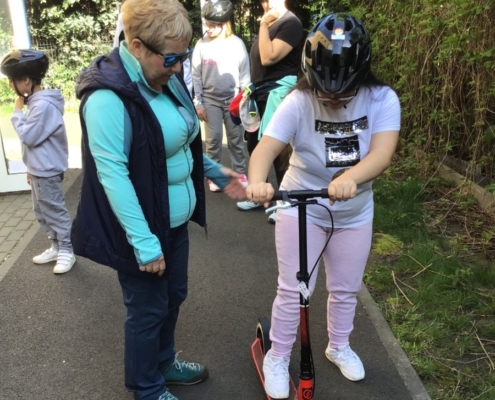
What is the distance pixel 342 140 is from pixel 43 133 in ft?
8.64

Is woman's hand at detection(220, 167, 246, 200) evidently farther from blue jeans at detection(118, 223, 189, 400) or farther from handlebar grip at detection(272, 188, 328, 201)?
handlebar grip at detection(272, 188, 328, 201)

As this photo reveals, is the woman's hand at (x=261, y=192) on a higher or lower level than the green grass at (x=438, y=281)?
higher

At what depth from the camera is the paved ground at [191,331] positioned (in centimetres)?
306

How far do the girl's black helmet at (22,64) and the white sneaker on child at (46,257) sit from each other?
150cm

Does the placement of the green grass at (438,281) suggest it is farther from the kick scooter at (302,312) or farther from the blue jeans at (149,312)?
the blue jeans at (149,312)

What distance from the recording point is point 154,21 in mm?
2131

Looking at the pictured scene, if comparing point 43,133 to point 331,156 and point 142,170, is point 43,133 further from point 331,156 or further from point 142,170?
point 331,156

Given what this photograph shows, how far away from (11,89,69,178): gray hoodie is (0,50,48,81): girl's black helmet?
0.56 feet

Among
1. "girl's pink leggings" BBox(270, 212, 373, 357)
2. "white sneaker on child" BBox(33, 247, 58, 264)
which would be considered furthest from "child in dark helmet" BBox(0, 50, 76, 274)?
"girl's pink leggings" BBox(270, 212, 373, 357)

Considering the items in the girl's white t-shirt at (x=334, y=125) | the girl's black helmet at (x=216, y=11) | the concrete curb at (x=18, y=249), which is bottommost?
the concrete curb at (x=18, y=249)

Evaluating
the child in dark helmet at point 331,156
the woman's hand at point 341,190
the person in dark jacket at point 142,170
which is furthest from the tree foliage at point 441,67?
the person in dark jacket at point 142,170

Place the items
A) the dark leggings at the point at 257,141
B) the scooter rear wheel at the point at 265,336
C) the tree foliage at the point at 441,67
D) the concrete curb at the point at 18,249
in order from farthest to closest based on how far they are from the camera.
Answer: the dark leggings at the point at 257,141
the tree foliage at the point at 441,67
the concrete curb at the point at 18,249
the scooter rear wheel at the point at 265,336

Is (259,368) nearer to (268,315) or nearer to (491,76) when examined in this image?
(268,315)

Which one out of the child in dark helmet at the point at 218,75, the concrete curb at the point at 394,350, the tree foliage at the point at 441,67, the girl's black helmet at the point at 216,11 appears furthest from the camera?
the child in dark helmet at the point at 218,75
